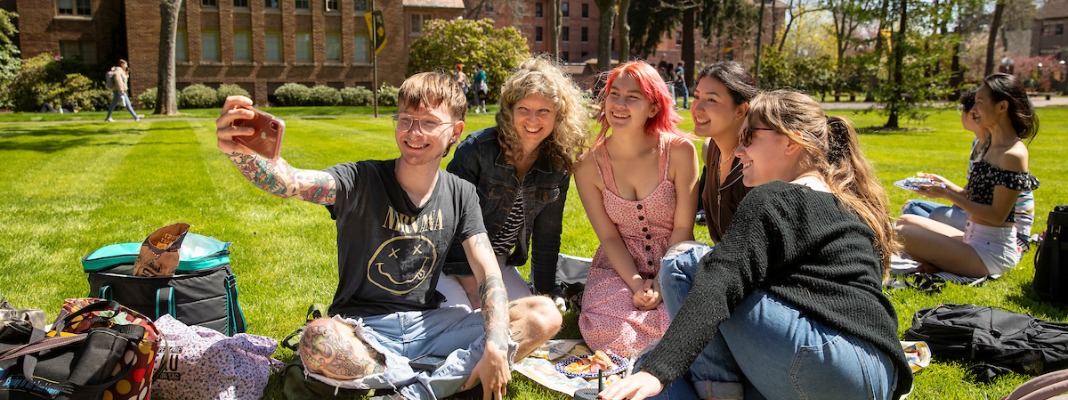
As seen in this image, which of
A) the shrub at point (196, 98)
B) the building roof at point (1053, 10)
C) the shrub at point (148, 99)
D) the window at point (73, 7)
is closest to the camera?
the shrub at point (148, 99)

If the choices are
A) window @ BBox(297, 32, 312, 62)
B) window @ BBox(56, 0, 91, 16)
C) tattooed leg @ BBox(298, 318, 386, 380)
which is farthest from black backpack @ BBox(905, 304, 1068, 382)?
window @ BBox(56, 0, 91, 16)

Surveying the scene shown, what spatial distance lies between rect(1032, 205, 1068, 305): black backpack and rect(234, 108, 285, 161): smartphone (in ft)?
14.4

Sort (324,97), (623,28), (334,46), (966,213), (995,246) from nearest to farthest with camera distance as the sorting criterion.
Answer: (995,246), (966,213), (623,28), (324,97), (334,46)

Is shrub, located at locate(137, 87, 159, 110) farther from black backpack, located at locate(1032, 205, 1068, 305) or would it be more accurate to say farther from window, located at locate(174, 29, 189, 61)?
black backpack, located at locate(1032, 205, 1068, 305)

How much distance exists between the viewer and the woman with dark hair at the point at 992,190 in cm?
489

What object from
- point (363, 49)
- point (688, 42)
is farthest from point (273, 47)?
point (688, 42)

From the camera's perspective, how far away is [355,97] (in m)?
35.9

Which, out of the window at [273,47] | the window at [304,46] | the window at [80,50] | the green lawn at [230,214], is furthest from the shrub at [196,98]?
the green lawn at [230,214]

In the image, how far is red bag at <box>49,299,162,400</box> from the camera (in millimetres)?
2527

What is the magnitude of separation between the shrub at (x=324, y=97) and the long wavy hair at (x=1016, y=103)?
1306 inches

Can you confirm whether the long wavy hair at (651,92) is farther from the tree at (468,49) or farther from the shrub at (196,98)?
the shrub at (196,98)

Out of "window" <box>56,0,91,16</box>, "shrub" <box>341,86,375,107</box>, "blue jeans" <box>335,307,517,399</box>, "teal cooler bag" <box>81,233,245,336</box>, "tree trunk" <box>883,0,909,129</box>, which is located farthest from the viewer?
"window" <box>56,0,91,16</box>

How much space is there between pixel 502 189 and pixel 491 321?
1.31m

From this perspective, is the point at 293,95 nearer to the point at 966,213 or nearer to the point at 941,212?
the point at 941,212
